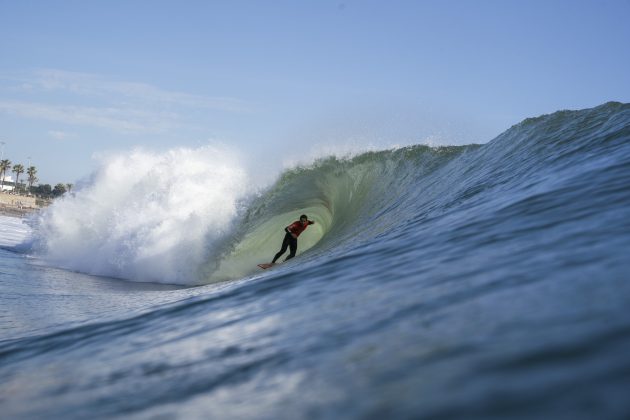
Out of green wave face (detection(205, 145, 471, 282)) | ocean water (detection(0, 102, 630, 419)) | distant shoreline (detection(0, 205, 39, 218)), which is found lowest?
ocean water (detection(0, 102, 630, 419))

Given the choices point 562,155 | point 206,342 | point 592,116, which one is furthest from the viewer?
point 592,116

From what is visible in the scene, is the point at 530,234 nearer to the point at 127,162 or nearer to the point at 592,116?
the point at 592,116

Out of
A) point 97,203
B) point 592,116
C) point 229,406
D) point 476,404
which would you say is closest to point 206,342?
point 229,406

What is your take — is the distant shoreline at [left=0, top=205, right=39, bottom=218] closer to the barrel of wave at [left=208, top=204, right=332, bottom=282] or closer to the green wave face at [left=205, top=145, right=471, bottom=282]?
the green wave face at [left=205, top=145, right=471, bottom=282]

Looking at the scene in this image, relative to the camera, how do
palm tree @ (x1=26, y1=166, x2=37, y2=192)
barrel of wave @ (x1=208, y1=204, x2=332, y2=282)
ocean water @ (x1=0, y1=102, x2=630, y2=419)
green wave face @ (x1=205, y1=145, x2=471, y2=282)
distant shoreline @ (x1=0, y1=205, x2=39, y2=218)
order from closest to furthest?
ocean water @ (x1=0, y1=102, x2=630, y2=419)
green wave face @ (x1=205, y1=145, x2=471, y2=282)
barrel of wave @ (x1=208, y1=204, x2=332, y2=282)
distant shoreline @ (x1=0, y1=205, x2=39, y2=218)
palm tree @ (x1=26, y1=166, x2=37, y2=192)

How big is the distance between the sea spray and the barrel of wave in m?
0.70

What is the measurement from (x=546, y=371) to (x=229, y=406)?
3.74 feet

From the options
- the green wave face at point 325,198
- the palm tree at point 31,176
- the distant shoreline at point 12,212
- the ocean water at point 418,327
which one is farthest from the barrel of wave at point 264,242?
the palm tree at point 31,176

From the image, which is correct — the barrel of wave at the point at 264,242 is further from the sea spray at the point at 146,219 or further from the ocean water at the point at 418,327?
the ocean water at the point at 418,327

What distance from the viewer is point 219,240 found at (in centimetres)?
1708

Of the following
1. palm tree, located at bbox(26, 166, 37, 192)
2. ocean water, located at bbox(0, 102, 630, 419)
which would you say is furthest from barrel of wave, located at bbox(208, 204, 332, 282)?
palm tree, located at bbox(26, 166, 37, 192)

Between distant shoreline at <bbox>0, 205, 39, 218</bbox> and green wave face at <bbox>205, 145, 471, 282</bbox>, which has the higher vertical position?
distant shoreline at <bbox>0, 205, 39, 218</bbox>

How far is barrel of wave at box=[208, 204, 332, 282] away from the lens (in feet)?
51.7

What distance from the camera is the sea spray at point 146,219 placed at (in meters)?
16.7
